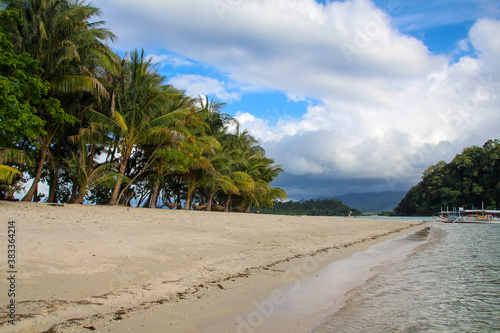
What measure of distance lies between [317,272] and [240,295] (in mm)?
2808

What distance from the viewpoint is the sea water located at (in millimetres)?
4344

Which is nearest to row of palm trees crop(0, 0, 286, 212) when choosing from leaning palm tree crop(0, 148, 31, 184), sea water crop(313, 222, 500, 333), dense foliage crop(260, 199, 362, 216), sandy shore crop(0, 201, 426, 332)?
leaning palm tree crop(0, 148, 31, 184)

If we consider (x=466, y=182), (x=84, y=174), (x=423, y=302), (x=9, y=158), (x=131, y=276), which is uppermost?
(x=466, y=182)

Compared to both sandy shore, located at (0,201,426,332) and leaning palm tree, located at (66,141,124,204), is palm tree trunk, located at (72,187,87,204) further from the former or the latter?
sandy shore, located at (0,201,426,332)

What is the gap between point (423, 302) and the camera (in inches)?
212

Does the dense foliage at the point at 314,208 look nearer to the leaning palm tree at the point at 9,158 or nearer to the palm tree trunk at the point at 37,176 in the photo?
the palm tree trunk at the point at 37,176

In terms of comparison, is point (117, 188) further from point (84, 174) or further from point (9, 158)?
point (9, 158)

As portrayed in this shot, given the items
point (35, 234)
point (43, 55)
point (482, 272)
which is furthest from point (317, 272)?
point (43, 55)

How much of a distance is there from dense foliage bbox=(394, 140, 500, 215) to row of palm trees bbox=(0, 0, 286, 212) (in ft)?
238

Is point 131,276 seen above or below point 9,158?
below

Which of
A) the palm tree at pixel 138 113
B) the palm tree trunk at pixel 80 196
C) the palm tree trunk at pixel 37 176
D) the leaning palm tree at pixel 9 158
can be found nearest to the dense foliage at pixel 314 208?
the palm tree at pixel 138 113

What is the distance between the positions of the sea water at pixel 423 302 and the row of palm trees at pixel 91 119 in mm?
12724

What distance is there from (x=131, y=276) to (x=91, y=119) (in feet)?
46.3

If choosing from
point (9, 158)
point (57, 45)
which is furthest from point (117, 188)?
point (57, 45)
